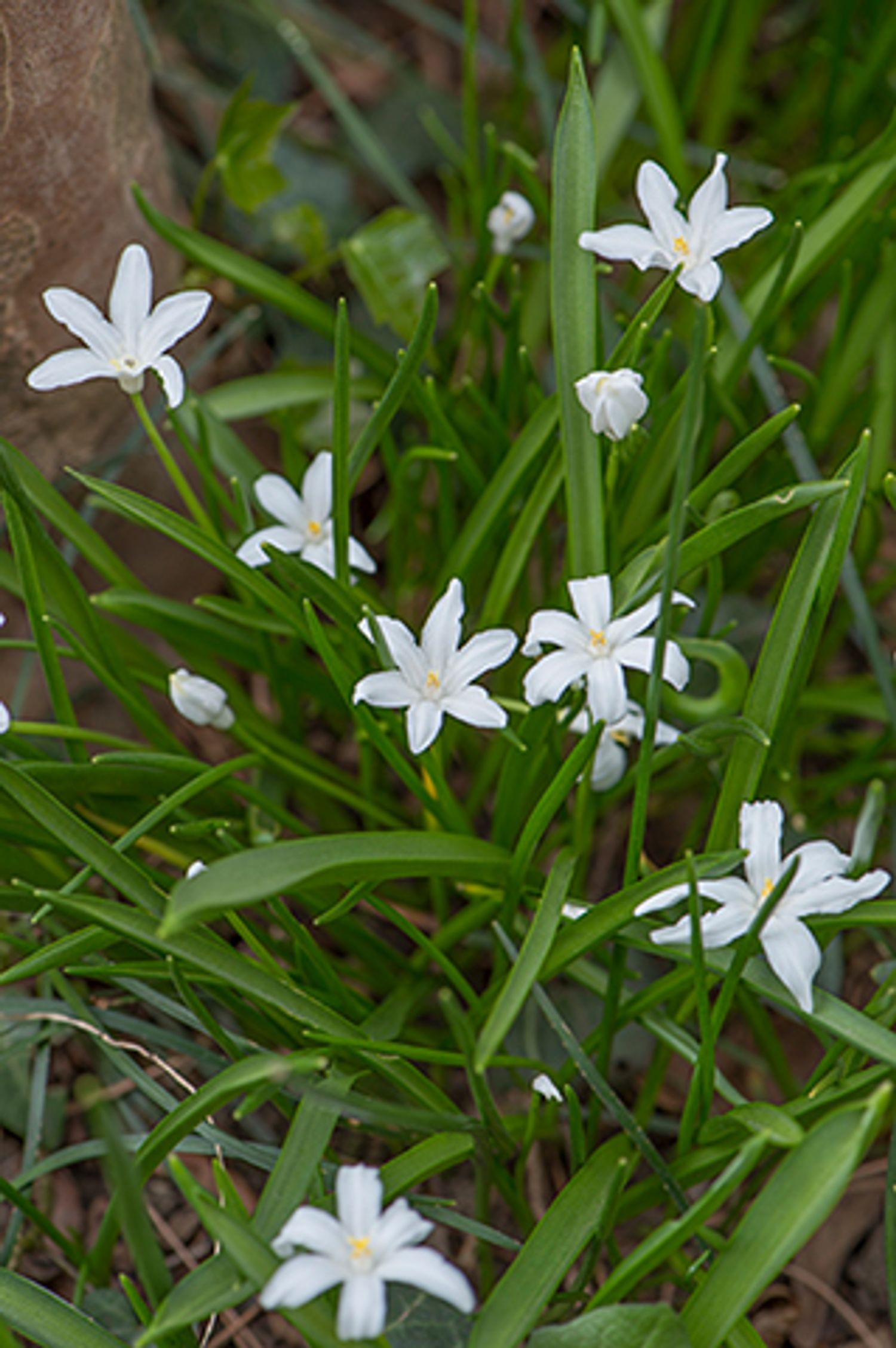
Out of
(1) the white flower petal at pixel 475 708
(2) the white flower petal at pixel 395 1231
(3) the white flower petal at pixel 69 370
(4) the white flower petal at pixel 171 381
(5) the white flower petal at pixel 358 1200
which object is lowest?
(2) the white flower petal at pixel 395 1231

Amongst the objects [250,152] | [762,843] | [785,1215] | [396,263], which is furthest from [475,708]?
[250,152]

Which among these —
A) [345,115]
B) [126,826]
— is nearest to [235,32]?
[345,115]

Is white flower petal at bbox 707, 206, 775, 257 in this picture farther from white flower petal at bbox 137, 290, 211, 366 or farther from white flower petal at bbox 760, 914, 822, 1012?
white flower petal at bbox 760, 914, 822, 1012

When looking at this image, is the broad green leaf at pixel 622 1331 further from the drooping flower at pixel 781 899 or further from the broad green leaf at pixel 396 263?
the broad green leaf at pixel 396 263

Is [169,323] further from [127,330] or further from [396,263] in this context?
[396,263]

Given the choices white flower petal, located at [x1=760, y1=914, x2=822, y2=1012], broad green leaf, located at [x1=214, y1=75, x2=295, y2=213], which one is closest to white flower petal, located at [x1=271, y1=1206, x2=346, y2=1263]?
white flower petal, located at [x1=760, y1=914, x2=822, y2=1012]

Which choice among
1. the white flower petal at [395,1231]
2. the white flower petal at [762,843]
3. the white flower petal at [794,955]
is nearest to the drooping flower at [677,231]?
the white flower petal at [762,843]

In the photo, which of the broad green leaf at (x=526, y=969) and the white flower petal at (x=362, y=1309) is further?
the broad green leaf at (x=526, y=969)
